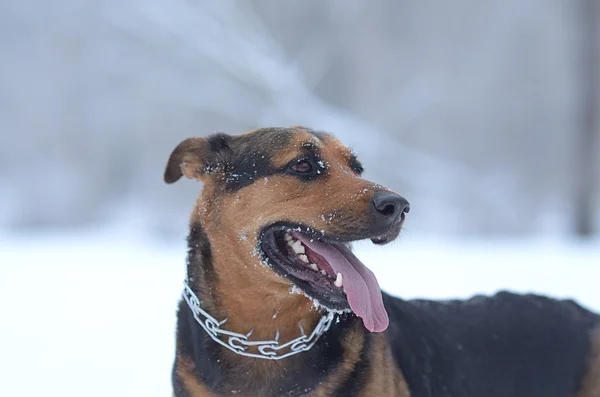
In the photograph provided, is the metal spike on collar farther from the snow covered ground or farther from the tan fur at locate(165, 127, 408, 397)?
the snow covered ground

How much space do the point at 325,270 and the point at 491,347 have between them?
3.69ft

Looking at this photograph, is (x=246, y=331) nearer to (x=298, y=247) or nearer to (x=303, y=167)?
(x=298, y=247)

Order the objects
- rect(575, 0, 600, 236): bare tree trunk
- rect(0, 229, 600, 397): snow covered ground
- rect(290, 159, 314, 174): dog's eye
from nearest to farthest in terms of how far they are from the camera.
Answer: rect(290, 159, 314, 174): dog's eye → rect(0, 229, 600, 397): snow covered ground → rect(575, 0, 600, 236): bare tree trunk

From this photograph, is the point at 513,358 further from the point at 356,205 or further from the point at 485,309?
the point at 356,205

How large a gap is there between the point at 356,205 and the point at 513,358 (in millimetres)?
1348

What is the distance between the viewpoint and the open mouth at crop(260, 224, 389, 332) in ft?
9.78

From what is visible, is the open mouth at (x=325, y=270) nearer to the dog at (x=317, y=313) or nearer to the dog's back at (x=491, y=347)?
the dog at (x=317, y=313)

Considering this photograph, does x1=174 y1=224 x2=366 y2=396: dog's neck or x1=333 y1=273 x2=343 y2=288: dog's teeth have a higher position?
x1=333 y1=273 x2=343 y2=288: dog's teeth

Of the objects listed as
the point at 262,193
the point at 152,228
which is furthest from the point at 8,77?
the point at 262,193

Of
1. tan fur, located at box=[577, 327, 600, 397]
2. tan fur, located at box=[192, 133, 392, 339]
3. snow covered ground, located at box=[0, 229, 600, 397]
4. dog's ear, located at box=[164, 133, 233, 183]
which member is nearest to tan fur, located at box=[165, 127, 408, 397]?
tan fur, located at box=[192, 133, 392, 339]

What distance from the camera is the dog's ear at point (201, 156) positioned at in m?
3.66

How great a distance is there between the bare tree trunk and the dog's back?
11.3 m

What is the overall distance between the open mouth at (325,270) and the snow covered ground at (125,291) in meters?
0.44

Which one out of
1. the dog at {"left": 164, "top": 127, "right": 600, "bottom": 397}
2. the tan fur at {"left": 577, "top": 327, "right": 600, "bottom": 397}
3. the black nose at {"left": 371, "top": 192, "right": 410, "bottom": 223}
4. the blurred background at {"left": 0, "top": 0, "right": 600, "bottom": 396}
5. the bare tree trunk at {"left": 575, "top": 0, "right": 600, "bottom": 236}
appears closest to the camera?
the black nose at {"left": 371, "top": 192, "right": 410, "bottom": 223}
